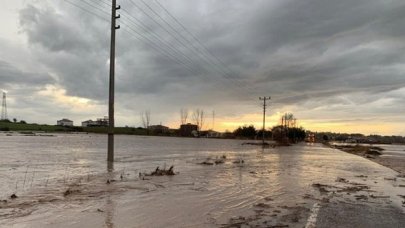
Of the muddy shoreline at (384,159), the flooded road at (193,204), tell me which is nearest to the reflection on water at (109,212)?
the flooded road at (193,204)

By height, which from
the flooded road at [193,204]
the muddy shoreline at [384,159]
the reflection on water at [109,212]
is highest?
the reflection on water at [109,212]

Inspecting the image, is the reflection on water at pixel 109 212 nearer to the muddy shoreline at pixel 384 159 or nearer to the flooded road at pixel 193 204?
the flooded road at pixel 193 204

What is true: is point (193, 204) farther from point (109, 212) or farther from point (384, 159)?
point (384, 159)

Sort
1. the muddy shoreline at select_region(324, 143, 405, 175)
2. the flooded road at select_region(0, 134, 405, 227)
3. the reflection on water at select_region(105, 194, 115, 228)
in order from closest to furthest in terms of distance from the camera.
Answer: the reflection on water at select_region(105, 194, 115, 228) → the flooded road at select_region(0, 134, 405, 227) → the muddy shoreline at select_region(324, 143, 405, 175)

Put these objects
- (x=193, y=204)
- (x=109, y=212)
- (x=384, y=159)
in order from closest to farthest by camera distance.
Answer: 1. (x=109, y=212)
2. (x=193, y=204)
3. (x=384, y=159)

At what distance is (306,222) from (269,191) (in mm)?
6893

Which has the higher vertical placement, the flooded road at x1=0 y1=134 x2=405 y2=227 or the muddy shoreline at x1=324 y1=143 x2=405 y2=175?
the flooded road at x1=0 y1=134 x2=405 y2=227

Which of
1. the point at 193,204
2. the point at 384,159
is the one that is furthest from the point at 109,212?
the point at 384,159

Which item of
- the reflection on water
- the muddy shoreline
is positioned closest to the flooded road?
the reflection on water

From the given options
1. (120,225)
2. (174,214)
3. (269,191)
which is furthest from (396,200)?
(120,225)

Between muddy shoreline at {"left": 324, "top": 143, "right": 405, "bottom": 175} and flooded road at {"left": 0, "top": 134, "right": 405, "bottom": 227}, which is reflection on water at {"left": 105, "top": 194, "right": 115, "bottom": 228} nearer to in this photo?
flooded road at {"left": 0, "top": 134, "right": 405, "bottom": 227}

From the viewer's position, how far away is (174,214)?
11.4 meters

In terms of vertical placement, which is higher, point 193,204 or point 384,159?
point 193,204

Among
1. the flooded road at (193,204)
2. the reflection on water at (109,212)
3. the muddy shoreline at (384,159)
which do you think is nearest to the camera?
the reflection on water at (109,212)
